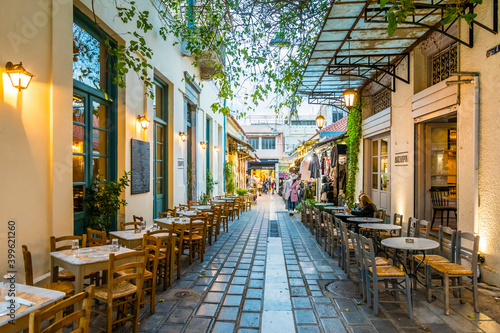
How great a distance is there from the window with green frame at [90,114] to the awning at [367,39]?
4.21 m

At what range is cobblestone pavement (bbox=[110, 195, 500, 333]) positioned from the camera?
372 cm

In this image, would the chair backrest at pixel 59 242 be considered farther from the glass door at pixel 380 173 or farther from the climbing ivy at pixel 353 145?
the climbing ivy at pixel 353 145

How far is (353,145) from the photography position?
1150cm

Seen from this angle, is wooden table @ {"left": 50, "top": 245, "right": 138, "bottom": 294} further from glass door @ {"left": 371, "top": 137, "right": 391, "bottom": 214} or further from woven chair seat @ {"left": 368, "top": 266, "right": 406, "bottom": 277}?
glass door @ {"left": 371, "top": 137, "right": 391, "bottom": 214}

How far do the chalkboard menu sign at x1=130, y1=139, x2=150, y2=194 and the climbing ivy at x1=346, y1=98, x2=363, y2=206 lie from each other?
7020mm

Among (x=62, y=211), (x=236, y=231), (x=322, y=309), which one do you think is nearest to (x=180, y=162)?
(x=236, y=231)

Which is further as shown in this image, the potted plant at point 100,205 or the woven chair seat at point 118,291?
the potted plant at point 100,205

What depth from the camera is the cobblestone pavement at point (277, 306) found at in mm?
3721

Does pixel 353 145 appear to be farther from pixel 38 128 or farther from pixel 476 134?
pixel 38 128

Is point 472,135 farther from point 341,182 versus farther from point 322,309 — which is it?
point 341,182

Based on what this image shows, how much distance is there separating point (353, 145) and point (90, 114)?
8.59 metres

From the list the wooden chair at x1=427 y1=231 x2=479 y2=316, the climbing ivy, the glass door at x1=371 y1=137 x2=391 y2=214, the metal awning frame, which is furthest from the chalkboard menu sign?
the climbing ivy

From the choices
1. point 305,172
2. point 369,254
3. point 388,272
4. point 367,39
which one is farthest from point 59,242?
point 305,172

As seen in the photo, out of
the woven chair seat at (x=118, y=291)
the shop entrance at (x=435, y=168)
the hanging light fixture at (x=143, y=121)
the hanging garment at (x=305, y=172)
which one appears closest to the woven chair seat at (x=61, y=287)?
the woven chair seat at (x=118, y=291)
